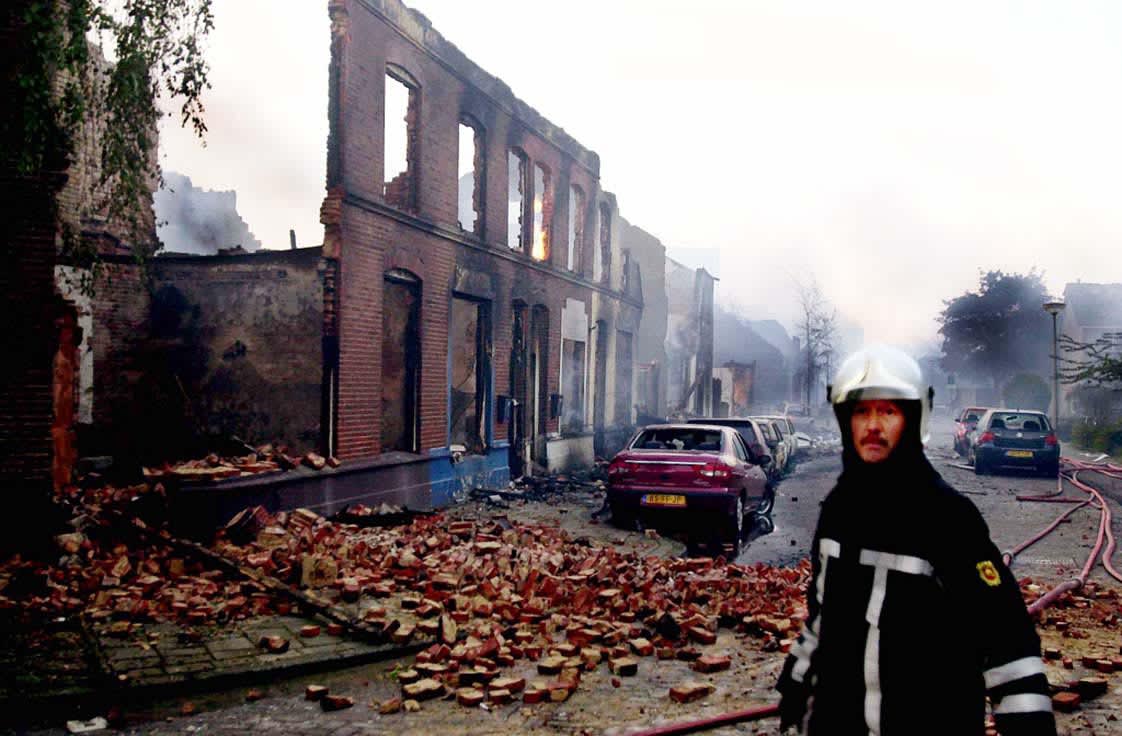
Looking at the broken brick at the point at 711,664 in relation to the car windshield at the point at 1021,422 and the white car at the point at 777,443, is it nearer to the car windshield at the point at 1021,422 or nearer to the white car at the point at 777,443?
the white car at the point at 777,443

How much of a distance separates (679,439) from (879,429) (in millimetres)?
10089

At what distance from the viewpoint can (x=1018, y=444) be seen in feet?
71.1

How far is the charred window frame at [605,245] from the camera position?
25094mm

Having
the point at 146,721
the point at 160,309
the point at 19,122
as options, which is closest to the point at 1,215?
the point at 19,122

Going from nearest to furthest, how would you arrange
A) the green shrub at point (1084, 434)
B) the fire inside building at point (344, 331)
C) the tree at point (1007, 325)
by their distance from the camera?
1. the fire inside building at point (344, 331)
2. the green shrub at point (1084, 434)
3. the tree at point (1007, 325)

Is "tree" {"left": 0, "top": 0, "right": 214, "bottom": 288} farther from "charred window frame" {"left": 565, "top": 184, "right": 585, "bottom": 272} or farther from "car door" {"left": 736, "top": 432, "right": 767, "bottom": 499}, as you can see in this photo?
"charred window frame" {"left": 565, "top": 184, "right": 585, "bottom": 272}

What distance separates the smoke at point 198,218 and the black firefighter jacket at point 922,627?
33687 millimetres

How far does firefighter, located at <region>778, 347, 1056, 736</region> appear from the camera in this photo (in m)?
2.22

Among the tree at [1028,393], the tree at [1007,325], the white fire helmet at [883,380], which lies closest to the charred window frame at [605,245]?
the white fire helmet at [883,380]

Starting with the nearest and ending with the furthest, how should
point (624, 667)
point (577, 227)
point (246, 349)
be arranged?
point (624, 667)
point (246, 349)
point (577, 227)

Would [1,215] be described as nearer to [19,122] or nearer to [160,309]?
[19,122]

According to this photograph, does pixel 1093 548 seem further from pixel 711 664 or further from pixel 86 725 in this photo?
pixel 86 725

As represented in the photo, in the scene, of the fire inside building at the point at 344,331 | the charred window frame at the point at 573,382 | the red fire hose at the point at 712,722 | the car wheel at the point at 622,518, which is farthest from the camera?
the charred window frame at the point at 573,382

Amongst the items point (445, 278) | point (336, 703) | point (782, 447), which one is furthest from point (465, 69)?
point (336, 703)
